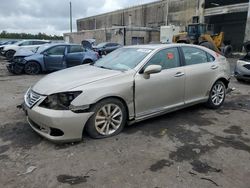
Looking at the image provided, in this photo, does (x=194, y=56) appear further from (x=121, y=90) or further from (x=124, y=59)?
(x=121, y=90)

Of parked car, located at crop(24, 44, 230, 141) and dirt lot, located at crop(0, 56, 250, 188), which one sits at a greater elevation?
parked car, located at crop(24, 44, 230, 141)

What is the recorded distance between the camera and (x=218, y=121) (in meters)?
5.10

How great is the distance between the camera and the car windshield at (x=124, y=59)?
462cm

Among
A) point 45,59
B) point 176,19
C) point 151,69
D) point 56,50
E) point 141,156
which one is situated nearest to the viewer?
point 141,156

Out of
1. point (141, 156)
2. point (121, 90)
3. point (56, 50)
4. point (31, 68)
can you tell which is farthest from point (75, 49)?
point (141, 156)

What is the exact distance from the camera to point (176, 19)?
36.8 m

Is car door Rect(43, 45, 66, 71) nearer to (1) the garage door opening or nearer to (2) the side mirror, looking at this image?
(2) the side mirror

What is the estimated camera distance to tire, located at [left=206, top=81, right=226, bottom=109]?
18.9 ft

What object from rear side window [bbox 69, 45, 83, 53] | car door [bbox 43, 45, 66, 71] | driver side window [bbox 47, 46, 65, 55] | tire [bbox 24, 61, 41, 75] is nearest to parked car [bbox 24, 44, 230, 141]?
car door [bbox 43, 45, 66, 71]

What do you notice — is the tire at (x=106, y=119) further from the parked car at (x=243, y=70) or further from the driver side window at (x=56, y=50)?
the driver side window at (x=56, y=50)

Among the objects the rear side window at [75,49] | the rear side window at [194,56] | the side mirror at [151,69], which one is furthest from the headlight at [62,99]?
the rear side window at [75,49]

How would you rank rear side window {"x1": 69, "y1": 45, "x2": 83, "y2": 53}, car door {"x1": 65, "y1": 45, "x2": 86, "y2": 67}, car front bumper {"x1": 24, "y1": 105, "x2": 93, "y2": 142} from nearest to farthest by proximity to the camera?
1. car front bumper {"x1": 24, "y1": 105, "x2": 93, "y2": 142}
2. car door {"x1": 65, "y1": 45, "x2": 86, "y2": 67}
3. rear side window {"x1": 69, "y1": 45, "x2": 83, "y2": 53}

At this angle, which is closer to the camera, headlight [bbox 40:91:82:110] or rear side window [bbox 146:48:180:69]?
headlight [bbox 40:91:82:110]

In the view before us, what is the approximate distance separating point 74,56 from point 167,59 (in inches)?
315
